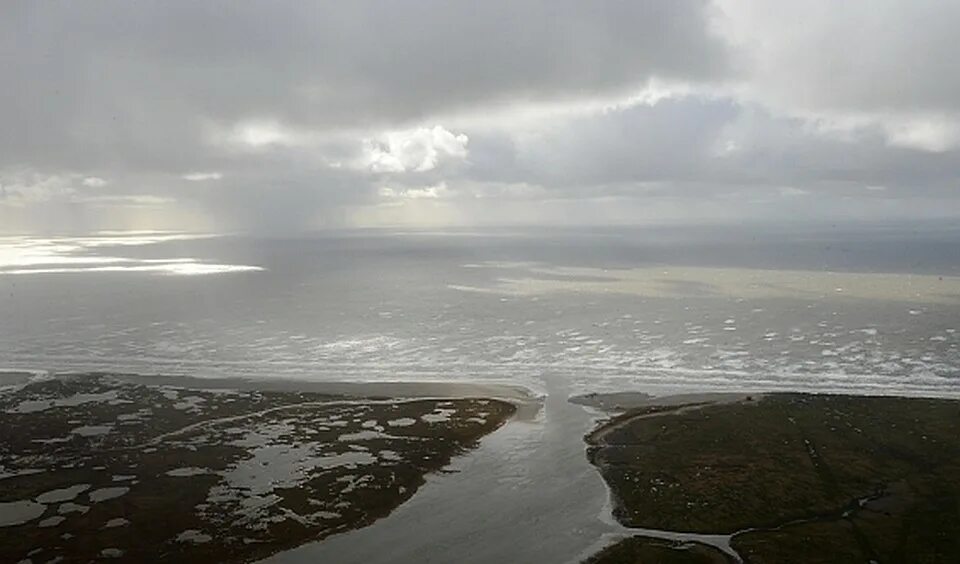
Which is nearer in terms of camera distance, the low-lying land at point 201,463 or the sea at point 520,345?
the low-lying land at point 201,463

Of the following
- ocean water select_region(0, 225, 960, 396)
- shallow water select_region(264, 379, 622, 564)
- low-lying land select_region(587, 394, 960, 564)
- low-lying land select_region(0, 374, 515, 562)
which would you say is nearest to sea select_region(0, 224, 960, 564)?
shallow water select_region(264, 379, 622, 564)

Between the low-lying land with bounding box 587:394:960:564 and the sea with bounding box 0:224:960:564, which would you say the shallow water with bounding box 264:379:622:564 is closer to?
the sea with bounding box 0:224:960:564

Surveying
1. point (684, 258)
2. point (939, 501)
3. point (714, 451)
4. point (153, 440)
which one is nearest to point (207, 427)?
point (153, 440)

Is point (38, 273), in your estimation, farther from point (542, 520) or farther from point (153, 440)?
point (542, 520)

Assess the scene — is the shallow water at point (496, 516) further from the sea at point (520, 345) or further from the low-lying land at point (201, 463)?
the low-lying land at point (201, 463)

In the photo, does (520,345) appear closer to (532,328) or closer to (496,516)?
(532,328)

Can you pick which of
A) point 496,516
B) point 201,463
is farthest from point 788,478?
point 201,463

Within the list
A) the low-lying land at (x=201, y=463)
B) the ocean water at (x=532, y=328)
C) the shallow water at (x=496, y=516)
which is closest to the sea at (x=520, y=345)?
the shallow water at (x=496, y=516)
